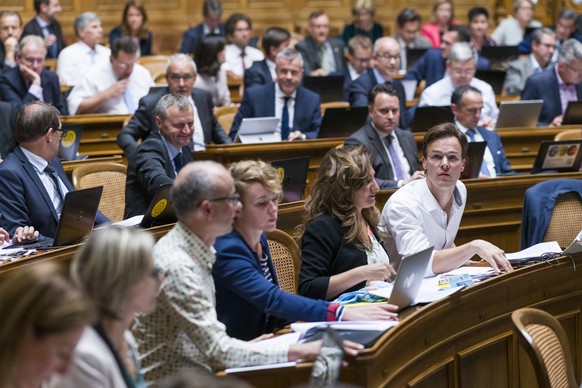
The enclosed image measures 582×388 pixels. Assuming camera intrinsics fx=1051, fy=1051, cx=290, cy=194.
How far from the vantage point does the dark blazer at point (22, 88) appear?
740 centimetres

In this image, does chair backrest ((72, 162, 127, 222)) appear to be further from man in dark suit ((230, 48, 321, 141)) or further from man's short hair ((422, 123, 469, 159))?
man in dark suit ((230, 48, 321, 141))

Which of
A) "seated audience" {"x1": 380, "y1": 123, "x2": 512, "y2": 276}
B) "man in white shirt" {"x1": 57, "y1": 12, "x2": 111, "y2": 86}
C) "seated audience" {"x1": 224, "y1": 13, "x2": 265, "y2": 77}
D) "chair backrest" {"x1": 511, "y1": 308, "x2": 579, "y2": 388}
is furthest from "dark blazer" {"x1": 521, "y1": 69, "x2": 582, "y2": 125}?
"chair backrest" {"x1": 511, "y1": 308, "x2": 579, "y2": 388}

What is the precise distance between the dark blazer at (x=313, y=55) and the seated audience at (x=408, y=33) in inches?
26.6

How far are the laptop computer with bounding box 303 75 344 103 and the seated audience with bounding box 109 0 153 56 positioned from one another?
7.30 feet

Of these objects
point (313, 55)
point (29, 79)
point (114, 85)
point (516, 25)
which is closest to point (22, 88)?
point (29, 79)

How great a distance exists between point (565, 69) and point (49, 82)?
3903mm

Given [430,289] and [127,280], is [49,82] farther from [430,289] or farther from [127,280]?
[127,280]

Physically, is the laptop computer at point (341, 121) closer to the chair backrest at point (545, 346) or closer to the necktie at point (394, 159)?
the necktie at point (394, 159)

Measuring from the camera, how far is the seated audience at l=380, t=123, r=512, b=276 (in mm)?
4133

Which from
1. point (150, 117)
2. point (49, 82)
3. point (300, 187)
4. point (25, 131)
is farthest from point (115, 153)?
point (25, 131)

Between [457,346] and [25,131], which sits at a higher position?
[25,131]

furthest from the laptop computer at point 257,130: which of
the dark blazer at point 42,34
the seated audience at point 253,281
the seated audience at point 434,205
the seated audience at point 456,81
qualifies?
the dark blazer at point 42,34

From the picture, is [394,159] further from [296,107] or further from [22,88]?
[22,88]

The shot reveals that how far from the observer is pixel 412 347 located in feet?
10.5
